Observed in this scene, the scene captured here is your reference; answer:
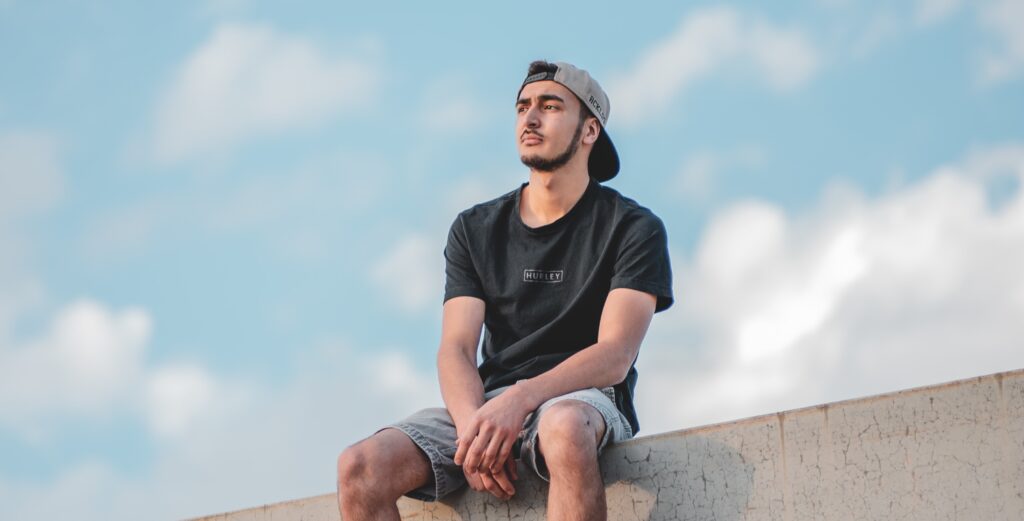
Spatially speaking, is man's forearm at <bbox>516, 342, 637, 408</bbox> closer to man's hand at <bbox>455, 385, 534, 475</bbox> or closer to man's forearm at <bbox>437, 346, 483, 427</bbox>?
man's hand at <bbox>455, 385, 534, 475</bbox>

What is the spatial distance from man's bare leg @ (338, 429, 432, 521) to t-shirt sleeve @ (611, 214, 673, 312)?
2.61 ft

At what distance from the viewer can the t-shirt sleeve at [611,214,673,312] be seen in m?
4.41

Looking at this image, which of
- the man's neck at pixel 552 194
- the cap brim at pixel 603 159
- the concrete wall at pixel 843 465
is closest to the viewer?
the concrete wall at pixel 843 465

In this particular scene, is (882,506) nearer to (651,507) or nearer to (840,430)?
(840,430)

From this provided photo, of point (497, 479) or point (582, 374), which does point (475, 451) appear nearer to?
point (497, 479)

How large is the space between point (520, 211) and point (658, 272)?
56cm

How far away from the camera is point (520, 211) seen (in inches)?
189

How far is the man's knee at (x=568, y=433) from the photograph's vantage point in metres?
3.89

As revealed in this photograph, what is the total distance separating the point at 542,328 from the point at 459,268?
0.39 meters

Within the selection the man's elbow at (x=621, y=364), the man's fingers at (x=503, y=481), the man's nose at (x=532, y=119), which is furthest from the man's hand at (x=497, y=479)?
the man's nose at (x=532, y=119)

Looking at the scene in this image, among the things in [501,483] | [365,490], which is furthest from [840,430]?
[365,490]

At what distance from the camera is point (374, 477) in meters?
4.11

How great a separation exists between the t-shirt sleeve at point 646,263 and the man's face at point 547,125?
0.37 m

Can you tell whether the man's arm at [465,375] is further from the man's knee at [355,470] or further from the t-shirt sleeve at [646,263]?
the t-shirt sleeve at [646,263]
